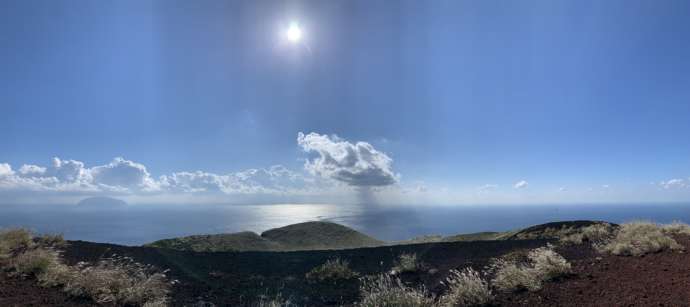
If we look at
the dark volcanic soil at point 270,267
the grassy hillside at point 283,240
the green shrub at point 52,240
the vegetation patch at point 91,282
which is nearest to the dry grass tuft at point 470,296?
the dark volcanic soil at point 270,267

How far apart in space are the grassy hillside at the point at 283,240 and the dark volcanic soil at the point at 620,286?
18.7 m

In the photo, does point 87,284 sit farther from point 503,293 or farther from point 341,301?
point 503,293

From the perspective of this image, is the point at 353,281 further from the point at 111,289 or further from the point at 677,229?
the point at 677,229

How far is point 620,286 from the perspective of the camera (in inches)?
212

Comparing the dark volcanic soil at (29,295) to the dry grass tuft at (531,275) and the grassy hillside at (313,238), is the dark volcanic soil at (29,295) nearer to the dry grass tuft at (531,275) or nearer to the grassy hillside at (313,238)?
the dry grass tuft at (531,275)

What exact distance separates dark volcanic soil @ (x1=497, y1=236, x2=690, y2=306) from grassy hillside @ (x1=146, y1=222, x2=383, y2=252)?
18667 millimetres

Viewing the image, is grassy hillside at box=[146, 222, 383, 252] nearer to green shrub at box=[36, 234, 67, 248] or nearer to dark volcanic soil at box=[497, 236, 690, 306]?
green shrub at box=[36, 234, 67, 248]

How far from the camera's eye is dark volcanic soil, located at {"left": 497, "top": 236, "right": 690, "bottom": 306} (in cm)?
472

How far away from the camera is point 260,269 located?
485 inches

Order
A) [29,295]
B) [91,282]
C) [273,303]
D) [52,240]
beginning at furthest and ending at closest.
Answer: [52,240]
[91,282]
[273,303]
[29,295]

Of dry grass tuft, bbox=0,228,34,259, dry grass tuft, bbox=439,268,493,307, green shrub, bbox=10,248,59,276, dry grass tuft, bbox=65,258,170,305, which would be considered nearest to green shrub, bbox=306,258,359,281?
dry grass tuft, bbox=65,258,170,305

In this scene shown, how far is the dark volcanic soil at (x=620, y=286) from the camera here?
15.5 ft

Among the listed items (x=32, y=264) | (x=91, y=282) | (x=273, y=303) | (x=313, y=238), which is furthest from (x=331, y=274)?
(x=313, y=238)

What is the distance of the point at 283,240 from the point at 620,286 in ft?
80.6
